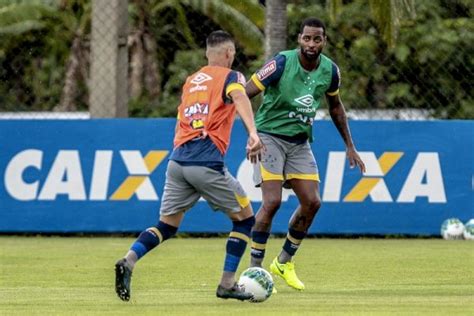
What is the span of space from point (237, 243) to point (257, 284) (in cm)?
39

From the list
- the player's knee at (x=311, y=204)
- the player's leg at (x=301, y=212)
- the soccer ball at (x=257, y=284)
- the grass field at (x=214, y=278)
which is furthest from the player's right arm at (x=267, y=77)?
the soccer ball at (x=257, y=284)

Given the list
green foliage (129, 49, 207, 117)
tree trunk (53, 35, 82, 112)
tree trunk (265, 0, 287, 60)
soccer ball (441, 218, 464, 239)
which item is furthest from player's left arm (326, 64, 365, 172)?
tree trunk (53, 35, 82, 112)

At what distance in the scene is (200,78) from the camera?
33.5ft

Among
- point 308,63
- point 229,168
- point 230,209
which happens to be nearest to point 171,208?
point 230,209

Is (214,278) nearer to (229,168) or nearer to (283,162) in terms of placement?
(283,162)

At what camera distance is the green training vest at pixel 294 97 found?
11.7 m

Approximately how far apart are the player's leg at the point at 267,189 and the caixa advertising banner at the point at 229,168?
568 cm

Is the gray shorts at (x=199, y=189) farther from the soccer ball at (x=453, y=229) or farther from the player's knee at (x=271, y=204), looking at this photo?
the soccer ball at (x=453, y=229)

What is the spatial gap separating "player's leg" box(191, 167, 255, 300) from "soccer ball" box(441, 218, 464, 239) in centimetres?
741

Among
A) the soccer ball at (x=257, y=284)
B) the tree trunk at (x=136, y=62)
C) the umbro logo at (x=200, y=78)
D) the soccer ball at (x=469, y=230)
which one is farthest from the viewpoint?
the tree trunk at (x=136, y=62)

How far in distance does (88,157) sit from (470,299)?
8323 millimetres

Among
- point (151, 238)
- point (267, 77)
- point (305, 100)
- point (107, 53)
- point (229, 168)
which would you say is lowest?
point (229, 168)

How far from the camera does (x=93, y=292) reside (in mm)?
10859

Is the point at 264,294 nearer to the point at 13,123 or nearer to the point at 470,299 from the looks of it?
the point at 470,299
